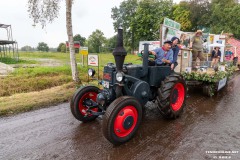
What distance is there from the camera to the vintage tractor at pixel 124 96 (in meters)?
3.00

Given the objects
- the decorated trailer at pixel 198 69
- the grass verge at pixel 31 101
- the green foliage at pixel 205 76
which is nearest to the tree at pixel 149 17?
the decorated trailer at pixel 198 69

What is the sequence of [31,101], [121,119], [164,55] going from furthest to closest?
[31,101] → [164,55] → [121,119]

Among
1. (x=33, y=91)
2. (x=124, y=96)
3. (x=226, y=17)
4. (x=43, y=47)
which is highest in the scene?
(x=226, y=17)

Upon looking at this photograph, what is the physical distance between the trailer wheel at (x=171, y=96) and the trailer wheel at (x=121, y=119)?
2.49 feet

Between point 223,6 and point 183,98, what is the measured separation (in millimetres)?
29683

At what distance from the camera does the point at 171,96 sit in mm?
3996

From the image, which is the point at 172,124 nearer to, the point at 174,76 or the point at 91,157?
the point at 174,76

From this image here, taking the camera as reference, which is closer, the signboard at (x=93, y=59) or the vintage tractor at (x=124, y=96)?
the vintage tractor at (x=124, y=96)

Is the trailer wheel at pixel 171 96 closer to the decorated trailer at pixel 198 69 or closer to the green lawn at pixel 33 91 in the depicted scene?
the green lawn at pixel 33 91

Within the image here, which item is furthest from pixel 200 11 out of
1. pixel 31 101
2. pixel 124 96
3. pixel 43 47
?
pixel 43 47

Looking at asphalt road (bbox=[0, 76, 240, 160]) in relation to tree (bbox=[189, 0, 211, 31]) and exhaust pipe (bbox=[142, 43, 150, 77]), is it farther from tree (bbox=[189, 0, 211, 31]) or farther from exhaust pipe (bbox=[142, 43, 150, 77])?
tree (bbox=[189, 0, 211, 31])

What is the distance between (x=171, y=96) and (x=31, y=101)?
12.8ft

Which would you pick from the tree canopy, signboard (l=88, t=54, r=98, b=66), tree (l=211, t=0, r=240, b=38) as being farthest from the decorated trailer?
the tree canopy

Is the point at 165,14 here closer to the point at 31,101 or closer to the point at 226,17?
the point at 226,17
